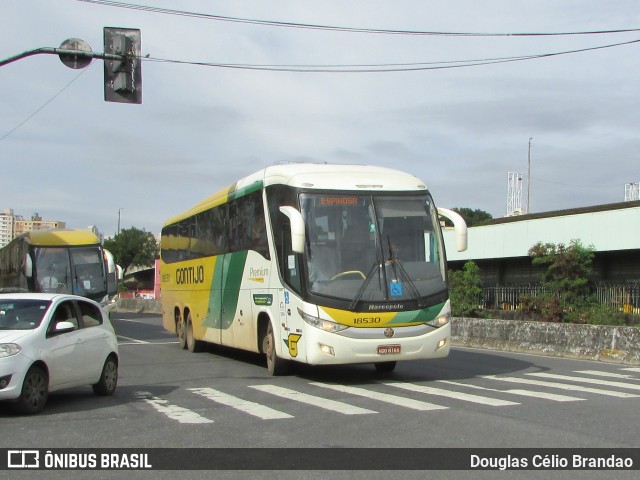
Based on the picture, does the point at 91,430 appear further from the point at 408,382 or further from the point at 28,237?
the point at 28,237

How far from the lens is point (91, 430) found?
30.3 feet

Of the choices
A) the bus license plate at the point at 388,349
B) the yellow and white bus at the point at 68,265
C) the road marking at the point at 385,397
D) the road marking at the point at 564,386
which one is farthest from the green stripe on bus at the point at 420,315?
the yellow and white bus at the point at 68,265

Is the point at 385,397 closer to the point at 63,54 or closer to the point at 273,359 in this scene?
the point at 273,359

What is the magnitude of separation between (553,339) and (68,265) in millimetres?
16221

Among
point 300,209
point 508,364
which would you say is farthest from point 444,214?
point 508,364

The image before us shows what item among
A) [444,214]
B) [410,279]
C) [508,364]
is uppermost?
[444,214]

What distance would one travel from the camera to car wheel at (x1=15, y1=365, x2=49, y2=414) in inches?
402

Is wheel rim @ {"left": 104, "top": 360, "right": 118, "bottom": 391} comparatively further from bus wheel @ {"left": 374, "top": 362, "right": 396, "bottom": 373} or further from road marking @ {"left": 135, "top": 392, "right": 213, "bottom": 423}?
bus wheel @ {"left": 374, "top": 362, "right": 396, "bottom": 373}

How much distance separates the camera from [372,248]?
13641 mm

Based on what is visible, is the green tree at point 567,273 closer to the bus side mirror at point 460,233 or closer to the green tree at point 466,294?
the green tree at point 466,294

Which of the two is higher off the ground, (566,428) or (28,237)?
(28,237)

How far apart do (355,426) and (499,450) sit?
1.97 metres

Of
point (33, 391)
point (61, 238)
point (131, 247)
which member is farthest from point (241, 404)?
point (131, 247)

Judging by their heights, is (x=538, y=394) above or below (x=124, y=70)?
below
